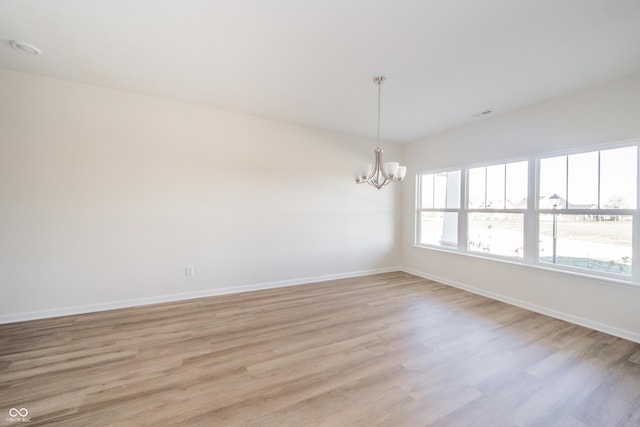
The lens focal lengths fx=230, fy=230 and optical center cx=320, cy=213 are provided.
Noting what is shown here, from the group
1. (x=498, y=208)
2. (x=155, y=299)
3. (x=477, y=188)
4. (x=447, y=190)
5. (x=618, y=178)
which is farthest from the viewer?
(x=447, y=190)

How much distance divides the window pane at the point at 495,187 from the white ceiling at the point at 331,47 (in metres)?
0.99

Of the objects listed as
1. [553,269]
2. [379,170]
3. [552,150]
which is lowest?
[553,269]

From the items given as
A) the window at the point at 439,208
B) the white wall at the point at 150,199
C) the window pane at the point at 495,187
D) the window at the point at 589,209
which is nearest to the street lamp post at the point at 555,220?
the window at the point at 589,209

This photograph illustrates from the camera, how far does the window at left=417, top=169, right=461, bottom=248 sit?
4445 mm

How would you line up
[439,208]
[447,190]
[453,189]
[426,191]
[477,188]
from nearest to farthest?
[477,188], [453,189], [447,190], [439,208], [426,191]

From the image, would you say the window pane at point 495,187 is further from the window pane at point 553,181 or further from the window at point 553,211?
the window pane at point 553,181

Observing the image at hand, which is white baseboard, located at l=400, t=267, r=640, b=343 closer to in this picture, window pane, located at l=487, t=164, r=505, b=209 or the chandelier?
window pane, located at l=487, t=164, r=505, b=209

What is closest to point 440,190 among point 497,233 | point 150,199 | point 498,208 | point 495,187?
point 495,187

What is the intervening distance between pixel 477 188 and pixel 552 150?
1100 mm

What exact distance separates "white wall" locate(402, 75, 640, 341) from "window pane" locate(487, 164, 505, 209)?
23cm

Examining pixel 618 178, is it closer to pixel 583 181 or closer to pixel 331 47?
pixel 583 181

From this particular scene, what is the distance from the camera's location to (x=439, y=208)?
184 inches

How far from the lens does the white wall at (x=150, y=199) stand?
2.70 metres

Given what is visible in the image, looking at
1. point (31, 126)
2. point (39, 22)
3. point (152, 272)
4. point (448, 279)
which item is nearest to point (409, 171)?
point (448, 279)
